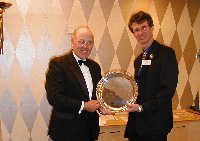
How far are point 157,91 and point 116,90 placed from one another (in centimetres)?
31

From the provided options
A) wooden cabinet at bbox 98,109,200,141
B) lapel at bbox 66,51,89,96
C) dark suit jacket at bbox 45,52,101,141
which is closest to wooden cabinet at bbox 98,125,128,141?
wooden cabinet at bbox 98,109,200,141

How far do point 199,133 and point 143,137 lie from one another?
1.22 metres

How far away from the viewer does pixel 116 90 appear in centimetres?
207

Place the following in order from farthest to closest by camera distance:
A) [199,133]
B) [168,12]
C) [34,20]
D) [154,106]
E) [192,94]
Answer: [192,94]
[168,12]
[199,133]
[34,20]
[154,106]

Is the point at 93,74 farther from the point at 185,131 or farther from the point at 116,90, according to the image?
the point at 185,131

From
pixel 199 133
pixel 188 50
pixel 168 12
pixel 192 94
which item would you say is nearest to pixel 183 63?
pixel 188 50

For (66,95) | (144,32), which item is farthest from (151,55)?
(66,95)

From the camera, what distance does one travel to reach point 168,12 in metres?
3.09

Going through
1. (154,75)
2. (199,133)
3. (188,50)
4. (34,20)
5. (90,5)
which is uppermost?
(90,5)

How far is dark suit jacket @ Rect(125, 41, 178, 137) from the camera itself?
1869 mm

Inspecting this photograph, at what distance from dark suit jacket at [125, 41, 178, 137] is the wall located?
40.4 inches

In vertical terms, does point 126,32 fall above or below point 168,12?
below

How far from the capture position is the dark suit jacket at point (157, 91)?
1.87 m

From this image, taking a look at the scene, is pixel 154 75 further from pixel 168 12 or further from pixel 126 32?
pixel 168 12
